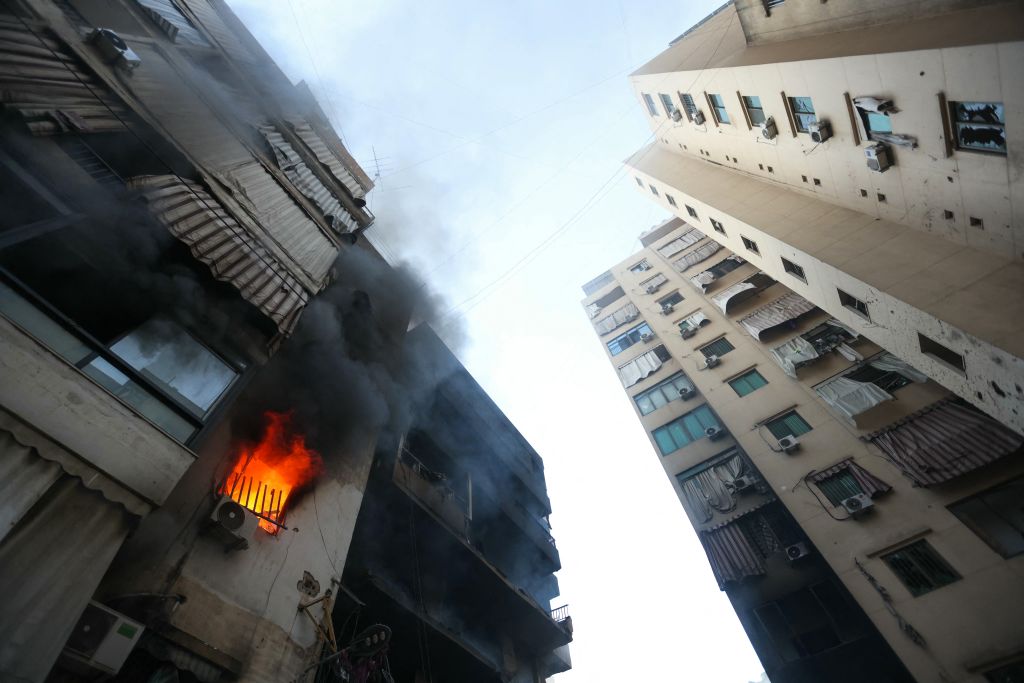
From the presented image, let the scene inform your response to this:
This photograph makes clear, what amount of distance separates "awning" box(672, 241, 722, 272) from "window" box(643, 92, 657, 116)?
8065mm

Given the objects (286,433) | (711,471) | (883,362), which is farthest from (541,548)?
(883,362)

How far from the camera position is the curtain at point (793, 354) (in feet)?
50.0

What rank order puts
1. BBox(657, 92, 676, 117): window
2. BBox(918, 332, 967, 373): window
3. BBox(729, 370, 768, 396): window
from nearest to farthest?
BBox(918, 332, 967, 373): window
BBox(729, 370, 768, 396): window
BBox(657, 92, 676, 117): window

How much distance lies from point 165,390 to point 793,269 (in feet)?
54.0

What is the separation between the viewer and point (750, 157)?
15.8 meters

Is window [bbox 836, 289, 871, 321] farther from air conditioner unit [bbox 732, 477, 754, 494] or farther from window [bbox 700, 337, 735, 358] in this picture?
window [bbox 700, 337, 735, 358]

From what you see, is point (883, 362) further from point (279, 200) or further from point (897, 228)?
point (279, 200)

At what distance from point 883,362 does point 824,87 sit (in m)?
8.79

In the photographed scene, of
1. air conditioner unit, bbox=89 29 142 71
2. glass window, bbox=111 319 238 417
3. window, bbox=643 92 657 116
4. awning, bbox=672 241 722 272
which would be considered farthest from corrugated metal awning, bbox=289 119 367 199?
awning, bbox=672 241 722 272

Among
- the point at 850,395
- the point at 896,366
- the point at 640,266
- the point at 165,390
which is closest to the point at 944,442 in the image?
the point at 850,395

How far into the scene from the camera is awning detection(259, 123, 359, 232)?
11592mm

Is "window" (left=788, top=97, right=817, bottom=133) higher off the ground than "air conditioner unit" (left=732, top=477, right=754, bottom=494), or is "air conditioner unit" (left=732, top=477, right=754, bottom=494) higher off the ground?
"window" (left=788, top=97, right=817, bottom=133)

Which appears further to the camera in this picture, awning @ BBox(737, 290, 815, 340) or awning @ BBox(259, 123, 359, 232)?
awning @ BBox(737, 290, 815, 340)

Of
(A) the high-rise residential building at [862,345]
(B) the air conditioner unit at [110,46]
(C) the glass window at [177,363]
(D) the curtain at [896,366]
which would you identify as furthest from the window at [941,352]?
(B) the air conditioner unit at [110,46]
